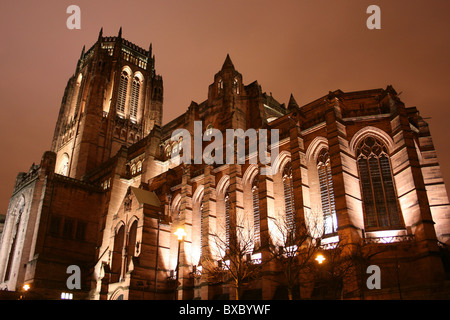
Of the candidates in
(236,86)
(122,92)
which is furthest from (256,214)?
(122,92)

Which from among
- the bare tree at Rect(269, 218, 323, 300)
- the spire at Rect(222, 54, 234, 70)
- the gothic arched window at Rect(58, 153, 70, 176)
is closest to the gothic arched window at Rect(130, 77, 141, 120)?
the gothic arched window at Rect(58, 153, 70, 176)

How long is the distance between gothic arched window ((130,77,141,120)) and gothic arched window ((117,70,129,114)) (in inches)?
55.8

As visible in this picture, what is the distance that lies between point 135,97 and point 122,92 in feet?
8.71

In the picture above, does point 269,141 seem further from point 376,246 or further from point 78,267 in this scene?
point 78,267

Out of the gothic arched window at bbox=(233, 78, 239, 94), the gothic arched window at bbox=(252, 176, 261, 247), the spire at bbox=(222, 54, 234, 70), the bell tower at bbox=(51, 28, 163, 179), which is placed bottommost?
the gothic arched window at bbox=(252, 176, 261, 247)

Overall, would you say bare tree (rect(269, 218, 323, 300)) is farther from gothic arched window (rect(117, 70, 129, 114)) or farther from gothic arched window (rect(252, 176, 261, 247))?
gothic arched window (rect(117, 70, 129, 114))

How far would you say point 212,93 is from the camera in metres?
43.0

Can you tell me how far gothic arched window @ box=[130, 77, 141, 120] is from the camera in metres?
65.4

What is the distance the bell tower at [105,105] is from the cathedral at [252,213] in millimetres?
6236

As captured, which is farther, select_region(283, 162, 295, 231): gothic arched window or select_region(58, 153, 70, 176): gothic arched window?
select_region(58, 153, 70, 176): gothic arched window

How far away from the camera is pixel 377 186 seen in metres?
23.1

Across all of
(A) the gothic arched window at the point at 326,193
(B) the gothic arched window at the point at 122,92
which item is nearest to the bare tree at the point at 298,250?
(A) the gothic arched window at the point at 326,193
